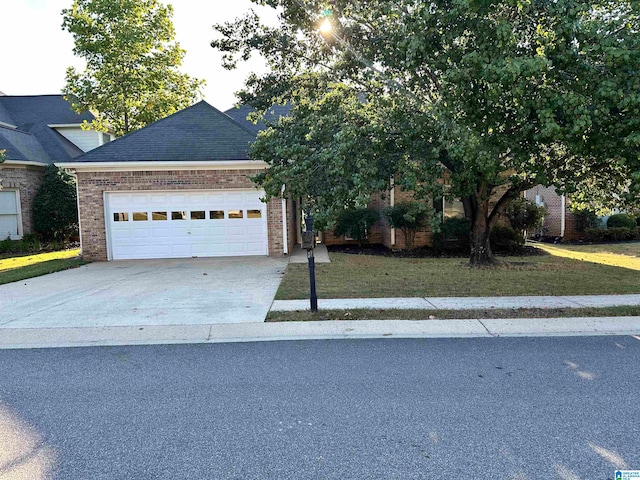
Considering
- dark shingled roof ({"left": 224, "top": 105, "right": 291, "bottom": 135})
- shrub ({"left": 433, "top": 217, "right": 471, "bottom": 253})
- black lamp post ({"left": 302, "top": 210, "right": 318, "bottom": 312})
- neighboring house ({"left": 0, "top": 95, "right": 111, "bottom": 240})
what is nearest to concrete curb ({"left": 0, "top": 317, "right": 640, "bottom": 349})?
black lamp post ({"left": 302, "top": 210, "right": 318, "bottom": 312})

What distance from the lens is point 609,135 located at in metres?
6.86

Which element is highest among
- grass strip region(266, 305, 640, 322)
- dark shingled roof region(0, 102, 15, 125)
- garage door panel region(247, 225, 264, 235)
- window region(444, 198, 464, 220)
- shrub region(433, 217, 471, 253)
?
dark shingled roof region(0, 102, 15, 125)

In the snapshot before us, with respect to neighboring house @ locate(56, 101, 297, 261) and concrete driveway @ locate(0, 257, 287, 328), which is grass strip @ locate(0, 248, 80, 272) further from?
concrete driveway @ locate(0, 257, 287, 328)

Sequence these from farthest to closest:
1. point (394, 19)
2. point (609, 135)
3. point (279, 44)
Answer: point (279, 44), point (394, 19), point (609, 135)

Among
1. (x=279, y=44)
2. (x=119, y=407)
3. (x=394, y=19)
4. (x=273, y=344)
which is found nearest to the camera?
(x=119, y=407)

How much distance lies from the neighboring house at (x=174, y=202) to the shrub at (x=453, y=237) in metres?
5.57

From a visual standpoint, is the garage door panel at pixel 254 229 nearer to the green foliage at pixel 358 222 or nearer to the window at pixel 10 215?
the green foliage at pixel 358 222

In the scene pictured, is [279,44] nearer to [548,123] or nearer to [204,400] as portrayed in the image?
[548,123]

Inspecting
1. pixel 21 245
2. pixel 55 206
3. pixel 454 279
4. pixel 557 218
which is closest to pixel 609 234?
pixel 557 218

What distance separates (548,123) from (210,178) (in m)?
11.0

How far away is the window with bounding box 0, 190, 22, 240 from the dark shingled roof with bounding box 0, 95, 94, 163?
171 centimetres

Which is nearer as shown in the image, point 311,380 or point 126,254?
point 311,380

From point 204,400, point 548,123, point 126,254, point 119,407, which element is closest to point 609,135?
point 548,123

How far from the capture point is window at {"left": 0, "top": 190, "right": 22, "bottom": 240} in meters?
19.6
